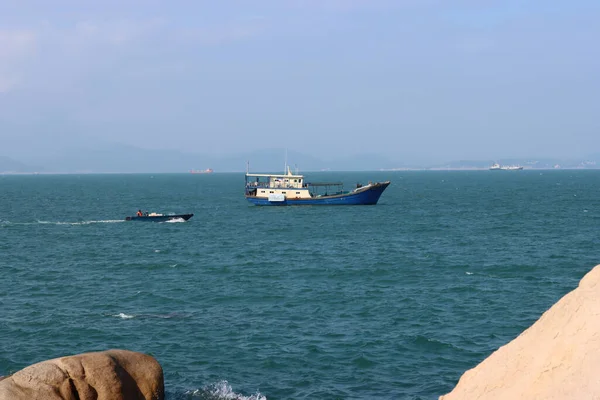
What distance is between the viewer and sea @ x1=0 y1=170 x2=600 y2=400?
25.8 metres

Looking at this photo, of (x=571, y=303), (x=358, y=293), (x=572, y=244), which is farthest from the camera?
(x=572, y=244)

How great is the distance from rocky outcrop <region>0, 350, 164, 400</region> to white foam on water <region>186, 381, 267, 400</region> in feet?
10.6

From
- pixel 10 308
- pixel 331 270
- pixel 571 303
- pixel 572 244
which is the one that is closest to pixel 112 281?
pixel 10 308

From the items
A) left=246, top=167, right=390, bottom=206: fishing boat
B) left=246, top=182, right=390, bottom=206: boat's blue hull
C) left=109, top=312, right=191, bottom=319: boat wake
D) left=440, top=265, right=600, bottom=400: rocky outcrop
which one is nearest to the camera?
left=440, top=265, right=600, bottom=400: rocky outcrop

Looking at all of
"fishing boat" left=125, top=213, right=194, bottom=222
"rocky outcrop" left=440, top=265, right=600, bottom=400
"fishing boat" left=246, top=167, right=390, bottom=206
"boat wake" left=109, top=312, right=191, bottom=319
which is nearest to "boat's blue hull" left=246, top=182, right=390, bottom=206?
"fishing boat" left=246, top=167, right=390, bottom=206

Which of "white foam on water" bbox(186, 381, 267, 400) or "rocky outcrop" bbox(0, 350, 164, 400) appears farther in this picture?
"white foam on water" bbox(186, 381, 267, 400)

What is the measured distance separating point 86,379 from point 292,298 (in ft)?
67.8

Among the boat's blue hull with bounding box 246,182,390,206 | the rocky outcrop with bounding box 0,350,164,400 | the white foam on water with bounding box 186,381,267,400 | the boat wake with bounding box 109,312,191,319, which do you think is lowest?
the white foam on water with bounding box 186,381,267,400

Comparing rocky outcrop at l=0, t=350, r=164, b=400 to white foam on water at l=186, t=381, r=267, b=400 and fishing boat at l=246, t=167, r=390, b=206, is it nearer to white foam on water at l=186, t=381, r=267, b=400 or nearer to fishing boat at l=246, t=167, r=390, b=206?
white foam on water at l=186, t=381, r=267, b=400

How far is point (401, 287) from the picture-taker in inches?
1593

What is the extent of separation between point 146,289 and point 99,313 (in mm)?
6435

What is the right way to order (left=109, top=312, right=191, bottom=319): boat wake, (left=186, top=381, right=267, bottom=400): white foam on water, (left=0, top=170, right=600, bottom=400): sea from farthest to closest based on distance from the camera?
(left=109, top=312, right=191, bottom=319): boat wake → (left=0, top=170, right=600, bottom=400): sea → (left=186, top=381, right=267, bottom=400): white foam on water

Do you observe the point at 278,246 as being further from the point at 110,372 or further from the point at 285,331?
the point at 110,372

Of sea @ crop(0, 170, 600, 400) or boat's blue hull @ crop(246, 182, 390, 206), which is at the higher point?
boat's blue hull @ crop(246, 182, 390, 206)
